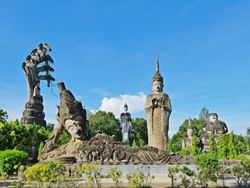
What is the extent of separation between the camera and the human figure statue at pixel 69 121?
19750mm

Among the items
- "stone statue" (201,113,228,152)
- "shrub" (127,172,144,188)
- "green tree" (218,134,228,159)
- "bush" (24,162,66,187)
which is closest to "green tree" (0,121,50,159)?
"green tree" (218,134,228,159)

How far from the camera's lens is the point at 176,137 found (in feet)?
237

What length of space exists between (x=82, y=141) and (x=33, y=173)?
26.6 feet

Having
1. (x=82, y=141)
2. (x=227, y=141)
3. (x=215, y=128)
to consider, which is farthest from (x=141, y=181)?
(x=215, y=128)

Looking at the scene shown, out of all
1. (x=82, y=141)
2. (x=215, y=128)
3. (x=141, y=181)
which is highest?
(x=215, y=128)

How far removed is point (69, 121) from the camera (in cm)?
2019

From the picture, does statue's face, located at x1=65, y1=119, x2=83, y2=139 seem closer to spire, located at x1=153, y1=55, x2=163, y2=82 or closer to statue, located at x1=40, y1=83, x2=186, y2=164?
statue, located at x1=40, y1=83, x2=186, y2=164

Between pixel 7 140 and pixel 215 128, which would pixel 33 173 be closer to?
pixel 7 140

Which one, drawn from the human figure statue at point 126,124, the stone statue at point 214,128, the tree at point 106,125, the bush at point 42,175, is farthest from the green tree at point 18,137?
the tree at point 106,125

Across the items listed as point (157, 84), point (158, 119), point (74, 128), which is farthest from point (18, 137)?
point (157, 84)

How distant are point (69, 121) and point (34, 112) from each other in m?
26.6

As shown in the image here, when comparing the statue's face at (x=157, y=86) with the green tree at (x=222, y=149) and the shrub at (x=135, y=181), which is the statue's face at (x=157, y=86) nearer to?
the green tree at (x=222, y=149)

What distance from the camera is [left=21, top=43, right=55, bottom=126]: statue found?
148ft

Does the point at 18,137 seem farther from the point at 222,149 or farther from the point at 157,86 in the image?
the point at 222,149
